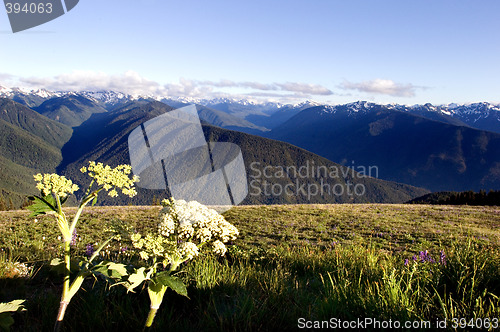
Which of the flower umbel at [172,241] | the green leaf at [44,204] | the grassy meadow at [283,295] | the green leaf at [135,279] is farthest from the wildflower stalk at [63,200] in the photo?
the grassy meadow at [283,295]

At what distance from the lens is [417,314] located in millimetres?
3146

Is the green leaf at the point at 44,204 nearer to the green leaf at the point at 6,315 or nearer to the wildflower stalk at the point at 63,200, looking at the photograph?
the wildflower stalk at the point at 63,200

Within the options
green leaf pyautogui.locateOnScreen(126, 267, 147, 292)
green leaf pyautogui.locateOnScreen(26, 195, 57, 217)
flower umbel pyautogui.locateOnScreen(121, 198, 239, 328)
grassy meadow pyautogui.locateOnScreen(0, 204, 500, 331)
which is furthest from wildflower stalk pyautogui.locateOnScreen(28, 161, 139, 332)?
grassy meadow pyautogui.locateOnScreen(0, 204, 500, 331)

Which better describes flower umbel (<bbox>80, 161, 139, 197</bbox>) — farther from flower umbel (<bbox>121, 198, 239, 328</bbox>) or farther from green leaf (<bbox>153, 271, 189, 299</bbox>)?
green leaf (<bbox>153, 271, 189, 299</bbox>)

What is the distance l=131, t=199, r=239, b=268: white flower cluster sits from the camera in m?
3.08

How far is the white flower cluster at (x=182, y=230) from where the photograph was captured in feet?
10.1

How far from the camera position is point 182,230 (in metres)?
3.35

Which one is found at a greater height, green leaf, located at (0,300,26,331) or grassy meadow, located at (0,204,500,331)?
green leaf, located at (0,300,26,331)

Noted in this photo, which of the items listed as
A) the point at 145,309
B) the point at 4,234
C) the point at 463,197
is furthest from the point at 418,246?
the point at 463,197

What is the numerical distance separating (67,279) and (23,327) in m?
1.87

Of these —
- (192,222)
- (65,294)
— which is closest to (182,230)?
(192,222)

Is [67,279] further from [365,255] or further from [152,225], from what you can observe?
[152,225]

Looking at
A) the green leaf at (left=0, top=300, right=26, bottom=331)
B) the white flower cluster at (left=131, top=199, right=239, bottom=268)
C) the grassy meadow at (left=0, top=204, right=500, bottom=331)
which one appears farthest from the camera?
the grassy meadow at (left=0, top=204, right=500, bottom=331)

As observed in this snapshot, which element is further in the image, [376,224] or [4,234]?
[376,224]
